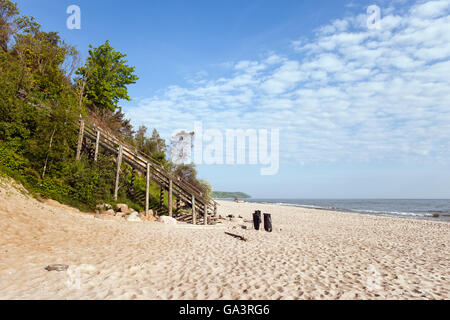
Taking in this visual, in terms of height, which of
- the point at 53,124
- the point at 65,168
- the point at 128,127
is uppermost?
the point at 128,127

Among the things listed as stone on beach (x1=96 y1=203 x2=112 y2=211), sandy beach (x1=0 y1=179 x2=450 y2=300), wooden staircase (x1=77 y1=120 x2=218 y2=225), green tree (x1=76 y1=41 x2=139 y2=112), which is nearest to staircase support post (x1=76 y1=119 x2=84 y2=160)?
wooden staircase (x1=77 y1=120 x2=218 y2=225)

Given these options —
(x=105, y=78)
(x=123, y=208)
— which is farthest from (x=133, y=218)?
(x=105, y=78)

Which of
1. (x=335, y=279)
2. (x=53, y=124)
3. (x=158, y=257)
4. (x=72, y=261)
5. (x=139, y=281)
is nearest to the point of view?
(x=139, y=281)

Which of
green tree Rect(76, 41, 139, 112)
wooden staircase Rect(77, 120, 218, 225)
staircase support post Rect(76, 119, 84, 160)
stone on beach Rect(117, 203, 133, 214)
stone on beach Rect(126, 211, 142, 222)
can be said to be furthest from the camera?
green tree Rect(76, 41, 139, 112)

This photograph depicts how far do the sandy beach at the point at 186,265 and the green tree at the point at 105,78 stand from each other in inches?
694

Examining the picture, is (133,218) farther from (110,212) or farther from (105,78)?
(105,78)

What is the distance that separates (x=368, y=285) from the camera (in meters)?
5.60

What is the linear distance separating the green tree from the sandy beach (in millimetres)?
17625

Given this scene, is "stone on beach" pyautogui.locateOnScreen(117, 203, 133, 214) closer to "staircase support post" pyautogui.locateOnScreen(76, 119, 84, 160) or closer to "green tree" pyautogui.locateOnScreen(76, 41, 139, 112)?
"staircase support post" pyautogui.locateOnScreen(76, 119, 84, 160)

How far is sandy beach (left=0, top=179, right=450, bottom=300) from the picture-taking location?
16.5ft

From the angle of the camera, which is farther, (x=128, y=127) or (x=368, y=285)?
(x=128, y=127)
